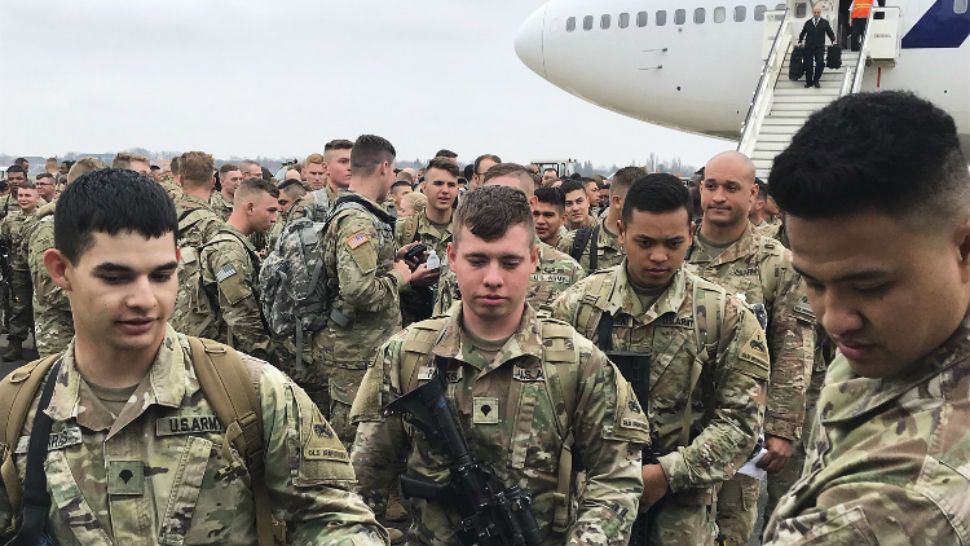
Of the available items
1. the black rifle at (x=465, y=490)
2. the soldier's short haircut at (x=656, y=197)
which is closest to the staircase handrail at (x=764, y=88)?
the soldier's short haircut at (x=656, y=197)

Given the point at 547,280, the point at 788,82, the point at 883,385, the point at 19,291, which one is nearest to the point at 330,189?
the point at 547,280

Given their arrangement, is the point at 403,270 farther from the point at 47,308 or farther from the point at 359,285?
the point at 47,308

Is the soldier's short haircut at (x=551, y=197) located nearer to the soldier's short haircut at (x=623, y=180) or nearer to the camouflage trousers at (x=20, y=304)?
the soldier's short haircut at (x=623, y=180)

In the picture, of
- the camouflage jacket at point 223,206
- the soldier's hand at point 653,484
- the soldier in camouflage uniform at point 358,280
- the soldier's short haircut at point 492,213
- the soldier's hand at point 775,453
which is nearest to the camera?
the soldier's short haircut at point 492,213

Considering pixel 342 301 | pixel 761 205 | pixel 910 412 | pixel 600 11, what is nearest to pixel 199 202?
pixel 342 301

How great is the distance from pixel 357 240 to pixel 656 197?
2085 mm

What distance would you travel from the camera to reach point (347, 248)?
500 centimetres

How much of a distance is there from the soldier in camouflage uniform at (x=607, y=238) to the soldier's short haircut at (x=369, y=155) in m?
1.67

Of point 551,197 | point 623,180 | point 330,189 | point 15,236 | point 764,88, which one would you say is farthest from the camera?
point 764,88

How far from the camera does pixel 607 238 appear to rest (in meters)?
6.37

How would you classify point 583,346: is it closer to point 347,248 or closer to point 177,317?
point 347,248

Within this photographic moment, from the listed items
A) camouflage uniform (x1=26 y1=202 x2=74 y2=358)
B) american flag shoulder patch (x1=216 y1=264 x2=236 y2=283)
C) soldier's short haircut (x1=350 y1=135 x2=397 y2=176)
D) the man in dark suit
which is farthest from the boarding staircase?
camouflage uniform (x1=26 y1=202 x2=74 y2=358)

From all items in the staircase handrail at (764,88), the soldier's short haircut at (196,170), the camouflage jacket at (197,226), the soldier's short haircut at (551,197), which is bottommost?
the camouflage jacket at (197,226)

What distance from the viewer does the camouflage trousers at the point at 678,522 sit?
10.6 ft
